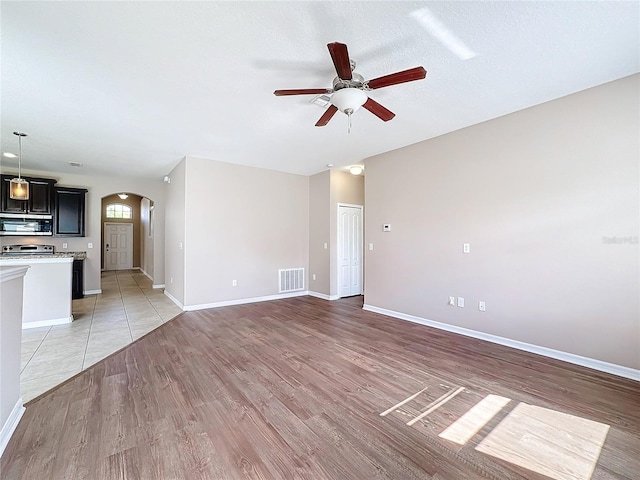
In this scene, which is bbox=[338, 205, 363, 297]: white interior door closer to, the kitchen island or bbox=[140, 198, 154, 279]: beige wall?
the kitchen island

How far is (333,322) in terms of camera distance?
4.54m

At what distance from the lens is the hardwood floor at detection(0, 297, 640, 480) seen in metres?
1.64

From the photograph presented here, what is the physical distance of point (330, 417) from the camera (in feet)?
6.89

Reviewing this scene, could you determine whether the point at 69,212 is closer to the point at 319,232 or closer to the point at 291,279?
the point at 291,279

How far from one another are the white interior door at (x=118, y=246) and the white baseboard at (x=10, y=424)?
10868 mm

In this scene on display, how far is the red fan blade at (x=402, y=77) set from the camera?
6.73 feet

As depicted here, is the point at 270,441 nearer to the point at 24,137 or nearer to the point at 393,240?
the point at 393,240

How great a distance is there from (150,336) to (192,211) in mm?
2262

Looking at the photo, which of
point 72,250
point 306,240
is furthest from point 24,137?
point 306,240

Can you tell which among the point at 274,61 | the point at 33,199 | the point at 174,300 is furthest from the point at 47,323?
the point at 274,61

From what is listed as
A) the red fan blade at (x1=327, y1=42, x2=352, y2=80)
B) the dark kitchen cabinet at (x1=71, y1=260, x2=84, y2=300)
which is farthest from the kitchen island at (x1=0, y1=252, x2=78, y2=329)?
the red fan blade at (x1=327, y1=42, x2=352, y2=80)

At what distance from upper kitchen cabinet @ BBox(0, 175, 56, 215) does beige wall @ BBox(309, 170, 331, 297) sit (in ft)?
18.6

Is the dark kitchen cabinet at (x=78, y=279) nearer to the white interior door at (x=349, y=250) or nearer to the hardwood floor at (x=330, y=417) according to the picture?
the hardwood floor at (x=330, y=417)

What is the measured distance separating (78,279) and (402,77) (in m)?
7.60
